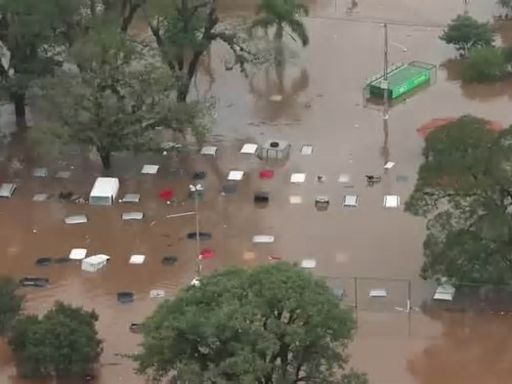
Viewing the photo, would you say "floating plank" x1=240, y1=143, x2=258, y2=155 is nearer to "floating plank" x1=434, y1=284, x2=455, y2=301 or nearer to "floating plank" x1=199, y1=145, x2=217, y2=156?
"floating plank" x1=199, y1=145, x2=217, y2=156

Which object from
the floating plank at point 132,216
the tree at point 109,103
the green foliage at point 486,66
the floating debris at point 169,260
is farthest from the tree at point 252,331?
the green foliage at point 486,66

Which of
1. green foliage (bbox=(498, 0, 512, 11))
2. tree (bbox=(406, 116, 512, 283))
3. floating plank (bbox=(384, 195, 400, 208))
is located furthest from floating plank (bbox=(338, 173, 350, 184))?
green foliage (bbox=(498, 0, 512, 11))

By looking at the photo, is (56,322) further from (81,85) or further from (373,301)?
(81,85)

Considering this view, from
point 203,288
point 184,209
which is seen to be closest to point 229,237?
point 184,209

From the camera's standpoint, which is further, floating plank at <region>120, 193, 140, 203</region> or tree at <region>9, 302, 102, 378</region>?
floating plank at <region>120, 193, 140, 203</region>

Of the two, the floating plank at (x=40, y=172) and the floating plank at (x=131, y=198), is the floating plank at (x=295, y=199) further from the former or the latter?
the floating plank at (x=40, y=172)

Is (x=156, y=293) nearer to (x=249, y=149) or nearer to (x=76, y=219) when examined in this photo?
(x=76, y=219)
